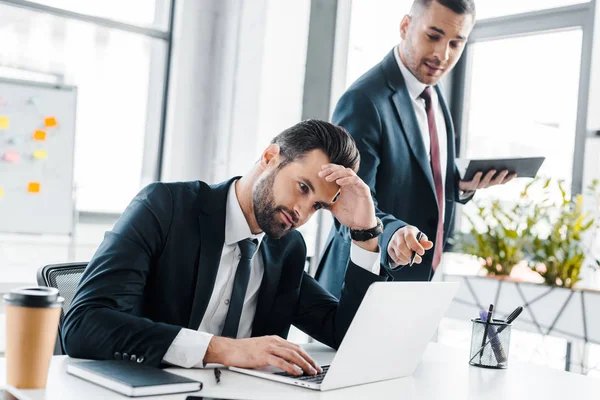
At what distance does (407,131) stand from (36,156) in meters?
2.25

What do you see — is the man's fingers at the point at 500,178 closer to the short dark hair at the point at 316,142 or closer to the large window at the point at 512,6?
the short dark hair at the point at 316,142

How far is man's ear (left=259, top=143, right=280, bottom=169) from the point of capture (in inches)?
67.4

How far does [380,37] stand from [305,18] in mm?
517

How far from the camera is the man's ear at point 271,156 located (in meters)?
1.71

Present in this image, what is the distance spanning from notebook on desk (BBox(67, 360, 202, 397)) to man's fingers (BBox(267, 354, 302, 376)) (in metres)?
0.19

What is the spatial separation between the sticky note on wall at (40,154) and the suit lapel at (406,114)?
2.15 m

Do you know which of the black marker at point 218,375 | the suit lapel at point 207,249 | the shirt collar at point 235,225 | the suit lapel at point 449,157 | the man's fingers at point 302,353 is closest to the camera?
the black marker at point 218,375

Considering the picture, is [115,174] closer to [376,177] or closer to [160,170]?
[160,170]

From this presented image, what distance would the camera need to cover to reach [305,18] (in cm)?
418

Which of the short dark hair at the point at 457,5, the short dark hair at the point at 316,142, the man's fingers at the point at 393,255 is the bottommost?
the man's fingers at the point at 393,255

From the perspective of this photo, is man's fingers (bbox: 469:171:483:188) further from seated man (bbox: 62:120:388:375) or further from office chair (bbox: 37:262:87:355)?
office chair (bbox: 37:262:87:355)

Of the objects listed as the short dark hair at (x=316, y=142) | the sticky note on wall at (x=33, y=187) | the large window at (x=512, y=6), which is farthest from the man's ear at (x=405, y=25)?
the sticky note on wall at (x=33, y=187)

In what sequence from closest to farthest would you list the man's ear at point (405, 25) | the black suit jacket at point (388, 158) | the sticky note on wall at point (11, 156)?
the black suit jacket at point (388, 158)
the man's ear at point (405, 25)
the sticky note on wall at point (11, 156)

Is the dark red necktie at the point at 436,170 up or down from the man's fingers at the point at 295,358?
up
